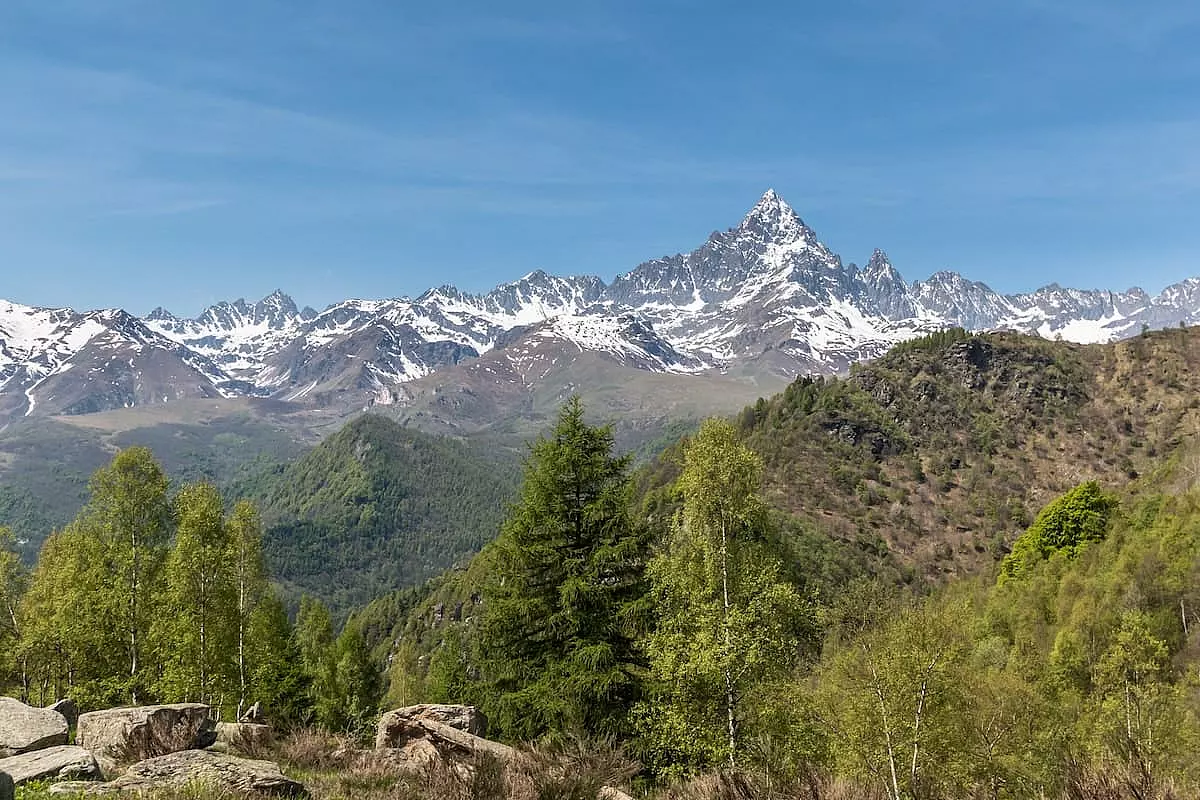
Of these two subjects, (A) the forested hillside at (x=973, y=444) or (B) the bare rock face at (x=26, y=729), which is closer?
(B) the bare rock face at (x=26, y=729)

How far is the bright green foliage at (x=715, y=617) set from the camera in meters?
22.6

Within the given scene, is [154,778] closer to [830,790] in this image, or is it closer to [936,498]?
[830,790]

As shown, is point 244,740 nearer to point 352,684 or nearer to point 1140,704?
point 1140,704

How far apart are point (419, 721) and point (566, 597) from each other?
6.96 m

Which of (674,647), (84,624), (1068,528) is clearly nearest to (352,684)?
(84,624)

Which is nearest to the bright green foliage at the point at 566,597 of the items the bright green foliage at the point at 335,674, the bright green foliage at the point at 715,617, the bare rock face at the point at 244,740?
the bright green foliage at the point at 715,617

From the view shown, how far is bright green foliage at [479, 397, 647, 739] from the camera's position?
2417 cm

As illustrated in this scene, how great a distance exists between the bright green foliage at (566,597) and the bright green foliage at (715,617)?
4.72 ft

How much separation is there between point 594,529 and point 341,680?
5219cm

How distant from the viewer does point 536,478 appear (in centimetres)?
2766

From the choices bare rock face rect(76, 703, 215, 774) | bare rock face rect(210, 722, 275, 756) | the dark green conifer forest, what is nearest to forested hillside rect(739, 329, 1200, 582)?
the dark green conifer forest

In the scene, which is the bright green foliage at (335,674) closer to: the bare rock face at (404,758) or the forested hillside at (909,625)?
the forested hillside at (909,625)

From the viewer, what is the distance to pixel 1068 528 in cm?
9831

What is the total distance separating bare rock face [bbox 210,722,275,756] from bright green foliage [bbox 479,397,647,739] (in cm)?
860
